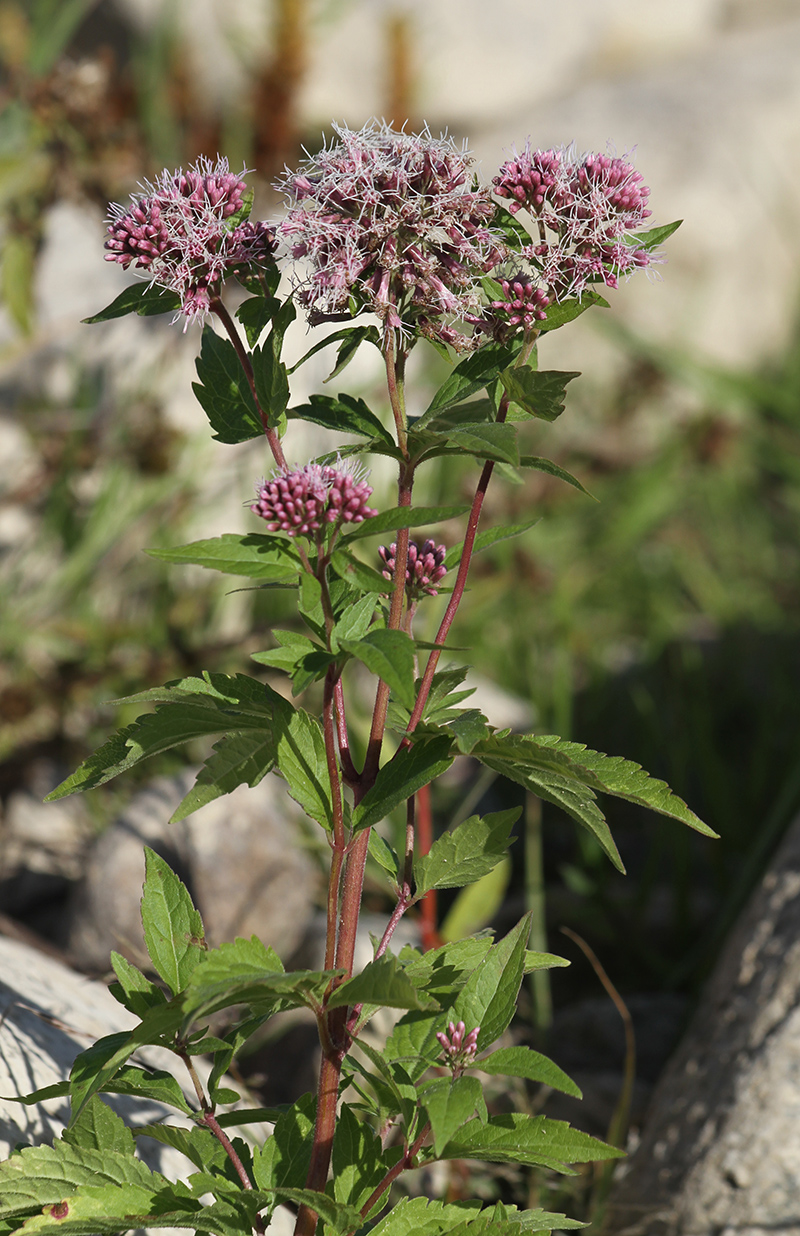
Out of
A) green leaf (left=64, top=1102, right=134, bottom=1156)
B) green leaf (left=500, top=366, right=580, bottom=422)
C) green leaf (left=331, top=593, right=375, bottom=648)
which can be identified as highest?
green leaf (left=500, top=366, right=580, bottom=422)

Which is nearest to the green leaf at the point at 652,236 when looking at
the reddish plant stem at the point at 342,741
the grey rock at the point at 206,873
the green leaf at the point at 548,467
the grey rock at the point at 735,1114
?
the green leaf at the point at 548,467

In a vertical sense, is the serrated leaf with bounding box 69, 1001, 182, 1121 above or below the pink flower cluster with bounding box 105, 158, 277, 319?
below

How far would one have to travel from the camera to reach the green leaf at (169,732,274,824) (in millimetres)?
1217

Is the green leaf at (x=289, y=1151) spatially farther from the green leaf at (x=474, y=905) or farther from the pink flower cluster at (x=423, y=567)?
the green leaf at (x=474, y=905)

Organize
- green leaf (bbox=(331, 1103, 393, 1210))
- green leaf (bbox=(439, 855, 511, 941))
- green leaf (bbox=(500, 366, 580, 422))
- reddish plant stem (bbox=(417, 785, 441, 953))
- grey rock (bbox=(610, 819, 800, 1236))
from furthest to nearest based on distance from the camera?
green leaf (bbox=(439, 855, 511, 941)) → reddish plant stem (bbox=(417, 785, 441, 953)) → grey rock (bbox=(610, 819, 800, 1236)) → green leaf (bbox=(331, 1103, 393, 1210)) → green leaf (bbox=(500, 366, 580, 422))

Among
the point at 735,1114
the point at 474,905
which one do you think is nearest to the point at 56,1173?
the point at 735,1114

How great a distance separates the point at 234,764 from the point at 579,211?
0.71 meters

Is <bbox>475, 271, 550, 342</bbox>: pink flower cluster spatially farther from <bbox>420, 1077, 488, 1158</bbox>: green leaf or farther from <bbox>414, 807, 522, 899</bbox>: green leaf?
<bbox>420, 1077, 488, 1158</bbox>: green leaf

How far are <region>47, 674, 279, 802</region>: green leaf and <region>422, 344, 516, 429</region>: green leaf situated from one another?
351 mm

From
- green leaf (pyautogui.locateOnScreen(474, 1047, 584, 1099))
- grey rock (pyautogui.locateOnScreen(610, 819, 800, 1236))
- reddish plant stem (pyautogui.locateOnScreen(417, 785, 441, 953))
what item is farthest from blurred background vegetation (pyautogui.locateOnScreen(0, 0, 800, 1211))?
green leaf (pyautogui.locateOnScreen(474, 1047, 584, 1099))

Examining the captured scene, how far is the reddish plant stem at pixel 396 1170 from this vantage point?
128 cm

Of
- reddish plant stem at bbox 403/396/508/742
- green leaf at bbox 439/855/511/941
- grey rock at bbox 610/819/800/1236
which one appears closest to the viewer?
reddish plant stem at bbox 403/396/508/742

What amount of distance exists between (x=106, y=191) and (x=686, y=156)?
12.9 ft

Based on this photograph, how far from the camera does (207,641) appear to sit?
3590mm
